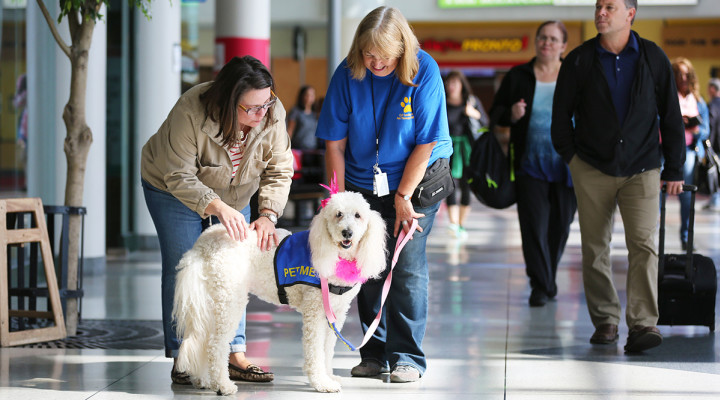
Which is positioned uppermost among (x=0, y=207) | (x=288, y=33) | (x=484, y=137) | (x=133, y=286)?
(x=288, y=33)

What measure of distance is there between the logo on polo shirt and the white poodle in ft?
1.90

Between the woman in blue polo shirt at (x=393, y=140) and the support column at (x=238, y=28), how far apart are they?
14.7 ft

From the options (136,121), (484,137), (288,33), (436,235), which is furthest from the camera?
(288,33)

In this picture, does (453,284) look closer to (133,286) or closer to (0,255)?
(133,286)

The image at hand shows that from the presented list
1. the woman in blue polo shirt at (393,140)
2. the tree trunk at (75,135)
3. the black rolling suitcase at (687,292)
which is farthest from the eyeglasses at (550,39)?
the tree trunk at (75,135)

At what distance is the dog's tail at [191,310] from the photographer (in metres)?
4.51

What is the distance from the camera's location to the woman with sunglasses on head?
4.59 m

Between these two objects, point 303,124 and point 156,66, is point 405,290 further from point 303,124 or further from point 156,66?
point 303,124

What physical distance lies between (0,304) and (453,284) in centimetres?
403

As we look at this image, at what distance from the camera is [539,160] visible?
287 inches

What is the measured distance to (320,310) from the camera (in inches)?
183

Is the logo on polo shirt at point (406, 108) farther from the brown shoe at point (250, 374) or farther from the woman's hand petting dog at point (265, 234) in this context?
the brown shoe at point (250, 374)

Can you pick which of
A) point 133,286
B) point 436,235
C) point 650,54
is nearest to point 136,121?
point 133,286

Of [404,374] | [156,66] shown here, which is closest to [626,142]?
[404,374]
